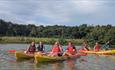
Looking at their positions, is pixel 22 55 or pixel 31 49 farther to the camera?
pixel 31 49

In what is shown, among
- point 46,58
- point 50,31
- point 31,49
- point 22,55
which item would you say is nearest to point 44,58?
point 46,58

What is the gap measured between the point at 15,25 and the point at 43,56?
111 meters

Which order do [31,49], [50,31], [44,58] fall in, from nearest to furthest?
[44,58], [31,49], [50,31]

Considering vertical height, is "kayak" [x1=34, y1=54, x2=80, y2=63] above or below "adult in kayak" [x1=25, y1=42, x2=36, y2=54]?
below

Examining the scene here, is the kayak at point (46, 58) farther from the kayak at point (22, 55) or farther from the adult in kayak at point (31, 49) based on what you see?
the adult in kayak at point (31, 49)

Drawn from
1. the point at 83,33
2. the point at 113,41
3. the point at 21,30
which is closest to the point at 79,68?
the point at 113,41

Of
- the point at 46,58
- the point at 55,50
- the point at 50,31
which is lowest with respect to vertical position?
the point at 50,31

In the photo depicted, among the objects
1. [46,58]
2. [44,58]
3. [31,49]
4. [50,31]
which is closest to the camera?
[44,58]

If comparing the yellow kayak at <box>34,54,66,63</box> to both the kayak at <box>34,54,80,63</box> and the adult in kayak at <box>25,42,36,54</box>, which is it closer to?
the kayak at <box>34,54,80,63</box>

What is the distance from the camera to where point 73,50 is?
32.9m

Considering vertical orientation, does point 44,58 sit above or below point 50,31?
above

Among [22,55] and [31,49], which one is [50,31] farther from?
[22,55]

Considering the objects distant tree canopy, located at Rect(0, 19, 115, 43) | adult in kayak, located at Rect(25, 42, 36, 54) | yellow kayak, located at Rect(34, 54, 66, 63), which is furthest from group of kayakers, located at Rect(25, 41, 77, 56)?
distant tree canopy, located at Rect(0, 19, 115, 43)

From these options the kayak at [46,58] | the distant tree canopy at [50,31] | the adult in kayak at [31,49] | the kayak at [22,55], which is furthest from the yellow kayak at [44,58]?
the distant tree canopy at [50,31]
